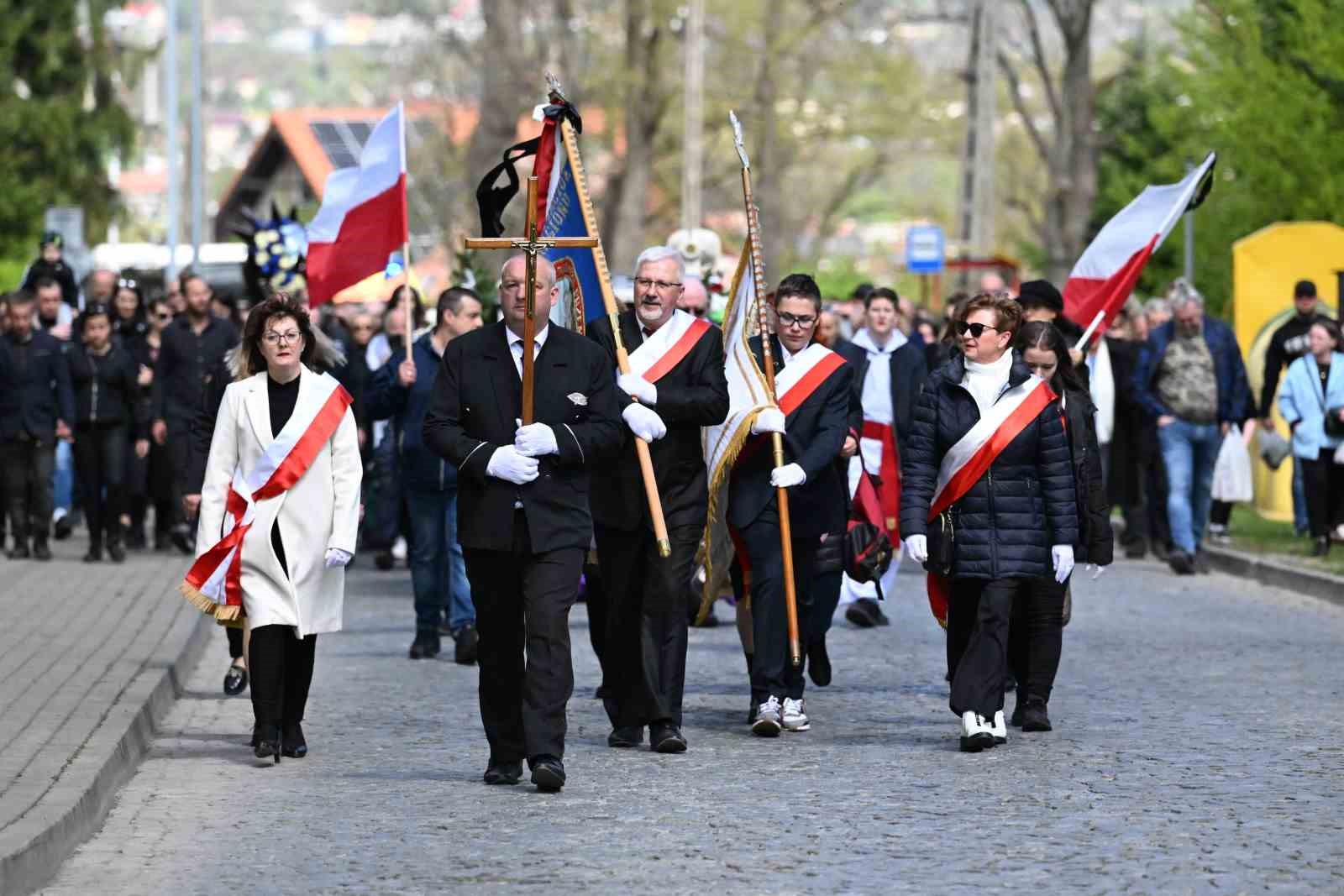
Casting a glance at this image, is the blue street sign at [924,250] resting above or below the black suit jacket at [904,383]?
above

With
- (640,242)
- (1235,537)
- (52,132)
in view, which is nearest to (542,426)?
(1235,537)

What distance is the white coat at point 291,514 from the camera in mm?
10164

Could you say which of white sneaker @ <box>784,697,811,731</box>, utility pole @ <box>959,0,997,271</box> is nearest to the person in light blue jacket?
white sneaker @ <box>784,697,811,731</box>

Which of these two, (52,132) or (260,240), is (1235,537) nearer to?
(260,240)

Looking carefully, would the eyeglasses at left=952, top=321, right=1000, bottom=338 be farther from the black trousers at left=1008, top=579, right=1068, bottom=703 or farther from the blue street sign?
the blue street sign

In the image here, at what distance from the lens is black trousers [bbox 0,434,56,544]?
19.6 meters

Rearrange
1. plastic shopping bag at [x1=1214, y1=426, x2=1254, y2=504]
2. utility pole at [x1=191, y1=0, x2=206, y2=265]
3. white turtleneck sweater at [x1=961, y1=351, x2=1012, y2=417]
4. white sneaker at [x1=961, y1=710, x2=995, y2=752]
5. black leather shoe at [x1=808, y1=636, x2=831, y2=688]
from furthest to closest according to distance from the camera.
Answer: utility pole at [x1=191, y1=0, x2=206, y2=265] → plastic shopping bag at [x1=1214, y1=426, x2=1254, y2=504] → black leather shoe at [x1=808, y1=636, x2=831, y2=688] → white turtleneck sweater at [x1=961, y1=351, x2=1012, y2=417] → white sneaker at [x1=961, y1=710, x2=995, y2=752]

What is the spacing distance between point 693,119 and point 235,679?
102 ft

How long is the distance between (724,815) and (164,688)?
3858 millimetres

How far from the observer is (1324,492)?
19.9 meters

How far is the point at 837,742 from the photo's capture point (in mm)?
10781

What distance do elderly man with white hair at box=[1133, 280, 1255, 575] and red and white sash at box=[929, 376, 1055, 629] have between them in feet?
28.2

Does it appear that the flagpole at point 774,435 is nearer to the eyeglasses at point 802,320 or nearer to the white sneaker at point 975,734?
the eyeglasses at point 802,320

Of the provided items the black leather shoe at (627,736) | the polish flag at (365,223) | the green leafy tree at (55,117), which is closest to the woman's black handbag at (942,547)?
the black leather shoe at (627,736)
